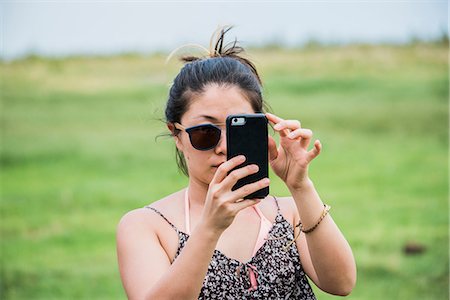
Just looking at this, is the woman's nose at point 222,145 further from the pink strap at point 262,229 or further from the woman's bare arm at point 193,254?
the pink strap at point 262,229

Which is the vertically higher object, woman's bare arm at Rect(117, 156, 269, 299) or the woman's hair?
the woman's hair

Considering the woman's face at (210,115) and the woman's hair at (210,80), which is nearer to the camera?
the woman's face at (210,115)

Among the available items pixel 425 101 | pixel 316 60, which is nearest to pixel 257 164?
pixel 425 101

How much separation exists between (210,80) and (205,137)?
276 millimetres

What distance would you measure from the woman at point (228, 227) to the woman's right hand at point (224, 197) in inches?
1.4

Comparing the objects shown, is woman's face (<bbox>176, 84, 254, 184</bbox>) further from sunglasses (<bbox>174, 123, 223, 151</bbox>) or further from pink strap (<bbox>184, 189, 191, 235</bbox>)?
pink strap (<bbox>184, 189, 191, 235</bbox>)

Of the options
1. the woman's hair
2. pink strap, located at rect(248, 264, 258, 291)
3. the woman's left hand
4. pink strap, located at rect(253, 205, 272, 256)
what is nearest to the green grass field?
pink strap, located at rect(253, 205, 272, 256)

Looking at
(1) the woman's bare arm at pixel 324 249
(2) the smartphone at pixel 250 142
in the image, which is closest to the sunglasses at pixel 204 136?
(2) the smartphone at pixel 250 142

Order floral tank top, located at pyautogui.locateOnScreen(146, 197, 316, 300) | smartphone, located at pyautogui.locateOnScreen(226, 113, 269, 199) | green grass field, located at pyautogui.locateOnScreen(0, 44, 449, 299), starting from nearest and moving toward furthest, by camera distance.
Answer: smartphone, located at pyautogui.locateOnScreen(226, 113, 269, 199) → floral tank top, located at pyautogui.locateOnScreen(146, 197, 316, 300) → green grass field, located at pyautogui.locateOnScreen(0, 44, 449, 299)

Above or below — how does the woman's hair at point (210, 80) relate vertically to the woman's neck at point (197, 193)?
above

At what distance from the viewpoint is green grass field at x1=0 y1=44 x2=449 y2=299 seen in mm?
6176

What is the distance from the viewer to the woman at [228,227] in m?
2.55

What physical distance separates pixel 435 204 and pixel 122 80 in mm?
5110

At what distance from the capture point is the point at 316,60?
35.4 ft
